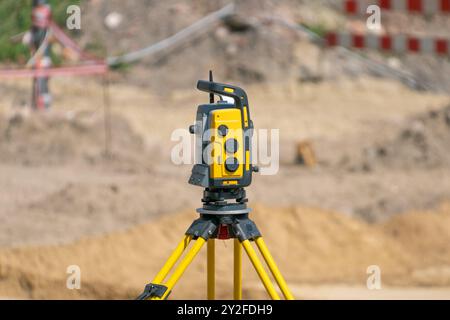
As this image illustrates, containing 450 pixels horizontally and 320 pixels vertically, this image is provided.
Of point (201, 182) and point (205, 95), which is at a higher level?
point (205, 95)

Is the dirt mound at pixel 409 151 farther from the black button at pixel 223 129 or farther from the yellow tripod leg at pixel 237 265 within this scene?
the black button at pixel 223 129

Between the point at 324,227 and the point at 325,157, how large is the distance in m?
3.79

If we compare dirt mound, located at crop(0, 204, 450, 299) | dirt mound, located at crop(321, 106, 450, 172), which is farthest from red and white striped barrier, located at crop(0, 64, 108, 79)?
dirt mound, located at crop(0, 204, 450, 299)

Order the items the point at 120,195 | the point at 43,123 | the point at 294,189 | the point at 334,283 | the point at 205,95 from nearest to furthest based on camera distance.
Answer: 1. the point at 334,283
2. the point at 120,195
3. the point at 294,189
4. the point at 43,123
5. the point at 205,95

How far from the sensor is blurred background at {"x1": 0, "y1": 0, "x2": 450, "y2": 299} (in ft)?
44.9

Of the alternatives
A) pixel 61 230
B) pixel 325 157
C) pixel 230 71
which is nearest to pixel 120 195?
pixel 61 230

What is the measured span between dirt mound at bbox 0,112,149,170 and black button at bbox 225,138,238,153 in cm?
977

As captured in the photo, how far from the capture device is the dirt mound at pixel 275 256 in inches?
509

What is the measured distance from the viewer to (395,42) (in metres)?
17.6

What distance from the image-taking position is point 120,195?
50.4 feet

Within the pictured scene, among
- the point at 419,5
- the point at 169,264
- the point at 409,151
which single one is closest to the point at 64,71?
the point at 409,151

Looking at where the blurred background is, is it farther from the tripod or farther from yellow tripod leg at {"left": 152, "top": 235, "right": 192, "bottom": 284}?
yellow tripod leg at {"left": 152, "top": 235, "right": 192, "bottom": 284}

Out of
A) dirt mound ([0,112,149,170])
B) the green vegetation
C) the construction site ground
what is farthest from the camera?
the green vegetation
